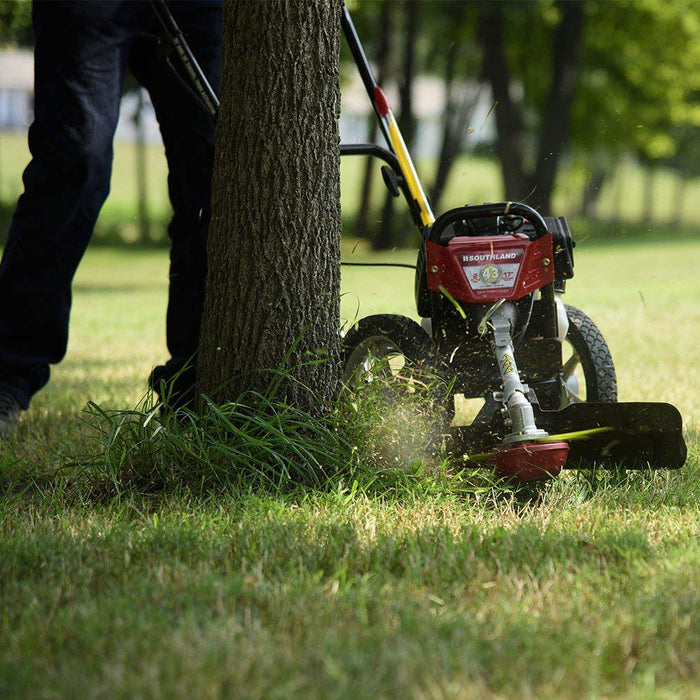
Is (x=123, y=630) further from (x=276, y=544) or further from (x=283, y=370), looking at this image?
(x=283, y=370)

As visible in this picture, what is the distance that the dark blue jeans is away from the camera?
319cm

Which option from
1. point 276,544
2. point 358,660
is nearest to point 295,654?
point 358,660

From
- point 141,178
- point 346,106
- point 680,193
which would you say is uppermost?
point 680,193

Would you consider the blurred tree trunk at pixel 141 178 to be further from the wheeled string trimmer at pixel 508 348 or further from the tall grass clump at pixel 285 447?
the tall grass clump at pixel 285 447

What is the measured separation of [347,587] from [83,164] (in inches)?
72.2

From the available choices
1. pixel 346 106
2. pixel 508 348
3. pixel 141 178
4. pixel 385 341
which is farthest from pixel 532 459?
pixel 141 178

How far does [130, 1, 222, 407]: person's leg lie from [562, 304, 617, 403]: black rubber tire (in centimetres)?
124

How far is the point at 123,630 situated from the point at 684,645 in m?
0.91

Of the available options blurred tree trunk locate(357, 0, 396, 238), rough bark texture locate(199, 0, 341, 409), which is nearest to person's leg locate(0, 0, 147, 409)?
rough bark texture locate(199, 0, 341, 409)

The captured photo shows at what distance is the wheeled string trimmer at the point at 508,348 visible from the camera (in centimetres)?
266

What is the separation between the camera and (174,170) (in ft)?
11.6

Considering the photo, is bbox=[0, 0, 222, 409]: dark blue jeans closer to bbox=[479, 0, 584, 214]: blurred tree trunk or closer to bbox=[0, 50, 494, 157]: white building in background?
bbox=[0, 50, 494, 157]: white building in background

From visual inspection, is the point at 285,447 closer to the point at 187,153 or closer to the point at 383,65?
the point at 187,153

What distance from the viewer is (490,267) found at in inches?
109
